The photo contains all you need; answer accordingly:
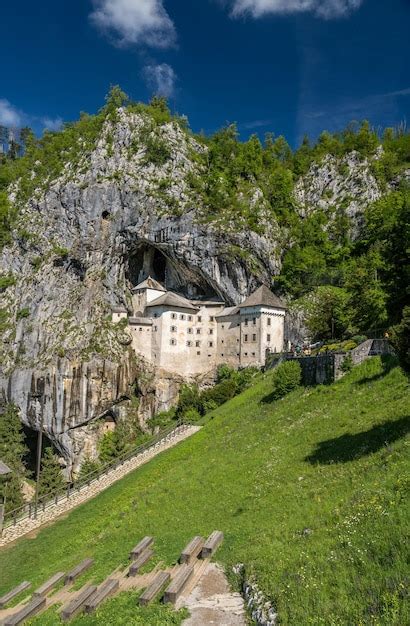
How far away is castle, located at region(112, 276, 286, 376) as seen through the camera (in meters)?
59.3

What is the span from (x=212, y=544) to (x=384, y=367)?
16.2 meters

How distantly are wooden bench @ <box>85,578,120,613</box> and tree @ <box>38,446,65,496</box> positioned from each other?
4134cm

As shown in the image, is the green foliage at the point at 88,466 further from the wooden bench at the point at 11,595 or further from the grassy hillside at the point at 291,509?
the wooden bench at the point at 11,595

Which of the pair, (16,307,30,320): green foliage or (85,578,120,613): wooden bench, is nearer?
(85,578,120,613): wooden bench

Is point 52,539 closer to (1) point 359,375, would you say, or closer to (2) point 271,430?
(2) point 271,430

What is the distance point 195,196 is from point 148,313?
1751 centimetres

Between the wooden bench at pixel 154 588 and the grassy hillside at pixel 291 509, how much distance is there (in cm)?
34

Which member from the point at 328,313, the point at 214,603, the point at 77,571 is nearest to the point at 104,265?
the point at 328,313

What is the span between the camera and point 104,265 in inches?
2618

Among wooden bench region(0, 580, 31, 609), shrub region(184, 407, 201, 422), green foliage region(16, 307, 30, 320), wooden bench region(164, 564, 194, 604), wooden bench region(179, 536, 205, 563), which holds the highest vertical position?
green foliage region(16, 307, 30, 320)

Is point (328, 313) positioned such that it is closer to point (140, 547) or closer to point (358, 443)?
point (358, 443)

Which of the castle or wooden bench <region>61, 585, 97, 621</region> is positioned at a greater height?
the castle

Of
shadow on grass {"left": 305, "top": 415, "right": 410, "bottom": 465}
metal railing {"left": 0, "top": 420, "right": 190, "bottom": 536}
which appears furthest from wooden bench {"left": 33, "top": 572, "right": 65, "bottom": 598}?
metal railing {"left": 0, "top": 420, "right": 190, "bottom": 536}

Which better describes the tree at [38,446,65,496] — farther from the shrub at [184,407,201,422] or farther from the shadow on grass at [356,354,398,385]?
the shadow on grass at [356,354,398,385]
